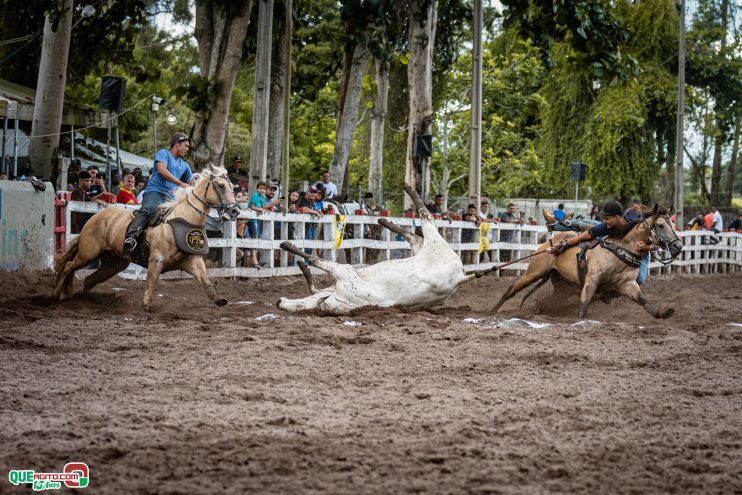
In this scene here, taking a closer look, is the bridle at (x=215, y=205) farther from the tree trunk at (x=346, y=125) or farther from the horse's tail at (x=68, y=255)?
the tree trunk at (x=346, y=125)

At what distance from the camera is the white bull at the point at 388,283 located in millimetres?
10109

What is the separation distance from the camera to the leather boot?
10.4 m

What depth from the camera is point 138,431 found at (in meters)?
4.80

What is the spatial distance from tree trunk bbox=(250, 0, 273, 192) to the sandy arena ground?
8.51 meters

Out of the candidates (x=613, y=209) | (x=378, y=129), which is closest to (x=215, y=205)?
(x=613, y=209)

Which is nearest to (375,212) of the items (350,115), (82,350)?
(350,115)

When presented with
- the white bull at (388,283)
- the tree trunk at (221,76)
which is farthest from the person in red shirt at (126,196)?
the white bull at (388,283)

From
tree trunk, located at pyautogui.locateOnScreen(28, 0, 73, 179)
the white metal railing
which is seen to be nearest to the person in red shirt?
the white metal railing

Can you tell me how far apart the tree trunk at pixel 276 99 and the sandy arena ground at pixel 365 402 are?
12.4 m

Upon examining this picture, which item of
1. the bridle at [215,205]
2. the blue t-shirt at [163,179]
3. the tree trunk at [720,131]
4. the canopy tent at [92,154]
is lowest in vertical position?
the bridle at [215,205]

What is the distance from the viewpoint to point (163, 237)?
1037cm

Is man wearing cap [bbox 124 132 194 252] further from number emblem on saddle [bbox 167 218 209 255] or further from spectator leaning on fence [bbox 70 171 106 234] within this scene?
spectator leaning on fence [bbox 70 171 106 234]

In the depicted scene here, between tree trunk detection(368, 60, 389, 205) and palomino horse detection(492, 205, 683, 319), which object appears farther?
tree trunk detection(368, 60, 389, 205)

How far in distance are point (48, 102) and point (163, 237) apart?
8344 millimetres
